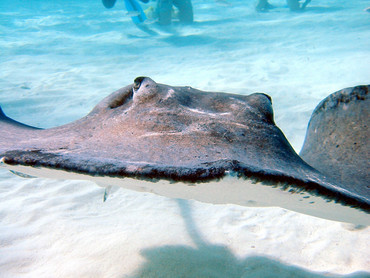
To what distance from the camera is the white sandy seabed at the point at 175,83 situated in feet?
7.31

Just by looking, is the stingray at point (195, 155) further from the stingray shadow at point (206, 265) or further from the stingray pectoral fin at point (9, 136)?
the stingray shadow at point (206, 265)

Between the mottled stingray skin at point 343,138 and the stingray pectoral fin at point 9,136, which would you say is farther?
the mottled stingray skin at point 343,138

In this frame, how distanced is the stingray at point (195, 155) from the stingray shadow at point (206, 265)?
0.89 m

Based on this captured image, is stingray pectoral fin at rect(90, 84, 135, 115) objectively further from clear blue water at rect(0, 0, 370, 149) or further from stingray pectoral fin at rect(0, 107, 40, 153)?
clear blue water at rect(0, 0, 370, 149)

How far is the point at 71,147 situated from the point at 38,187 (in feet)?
8.97

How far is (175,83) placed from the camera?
8914mm

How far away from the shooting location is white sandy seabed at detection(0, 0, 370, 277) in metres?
2.23

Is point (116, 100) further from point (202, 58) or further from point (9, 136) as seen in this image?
point (202, 58)

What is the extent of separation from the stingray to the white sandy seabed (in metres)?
0.95

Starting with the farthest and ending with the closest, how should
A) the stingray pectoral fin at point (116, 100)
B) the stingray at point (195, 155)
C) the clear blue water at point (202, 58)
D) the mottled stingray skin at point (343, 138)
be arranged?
the clear blue water at point (202, 58) < the stingray pectoral fin at point (116, 100) < the mottled stingray skin at point (343, 138) < the stingray at point (195, 155)

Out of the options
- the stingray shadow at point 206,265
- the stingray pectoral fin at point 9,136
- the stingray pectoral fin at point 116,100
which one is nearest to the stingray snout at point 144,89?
the stingray pectoral fin at point 116,100

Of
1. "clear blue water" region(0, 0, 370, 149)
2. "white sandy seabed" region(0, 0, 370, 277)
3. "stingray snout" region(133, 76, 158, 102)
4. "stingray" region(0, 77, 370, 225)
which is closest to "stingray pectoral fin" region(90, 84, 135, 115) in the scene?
"stingray" region(0, 77, 370, 225)

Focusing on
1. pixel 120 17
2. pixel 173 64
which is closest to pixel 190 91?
pixel 173 64

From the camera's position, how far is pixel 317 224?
2938 millimetres
